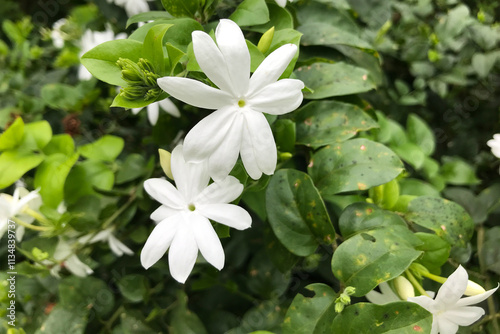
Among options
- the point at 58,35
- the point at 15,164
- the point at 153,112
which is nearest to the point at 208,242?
the point at 153,112

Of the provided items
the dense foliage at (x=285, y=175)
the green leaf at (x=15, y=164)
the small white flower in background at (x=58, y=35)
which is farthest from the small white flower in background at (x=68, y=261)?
the small white flower in background at (x=58, y=35)

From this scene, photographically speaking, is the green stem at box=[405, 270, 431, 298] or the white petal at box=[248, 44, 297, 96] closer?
the white petal at box=[248, 44, 297, 96]

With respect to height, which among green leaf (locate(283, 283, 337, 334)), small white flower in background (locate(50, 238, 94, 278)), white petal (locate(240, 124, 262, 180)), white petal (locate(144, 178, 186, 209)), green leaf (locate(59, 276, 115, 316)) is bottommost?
green leaf (locate(59, 276, 115, 316))

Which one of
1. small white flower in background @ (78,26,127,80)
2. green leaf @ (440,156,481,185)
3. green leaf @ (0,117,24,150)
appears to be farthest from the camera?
small white flower in background @ (78,26,127,80)

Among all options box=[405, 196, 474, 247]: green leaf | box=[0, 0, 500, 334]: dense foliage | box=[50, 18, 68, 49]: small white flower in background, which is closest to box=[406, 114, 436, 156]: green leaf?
box=[0, 0, 500, 334]: dense foliage

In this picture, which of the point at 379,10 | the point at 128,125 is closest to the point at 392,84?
the point at 379,10

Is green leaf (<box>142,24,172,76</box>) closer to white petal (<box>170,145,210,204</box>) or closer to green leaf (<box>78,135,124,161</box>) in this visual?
white petal (<box>170,145,210,204</box>)
